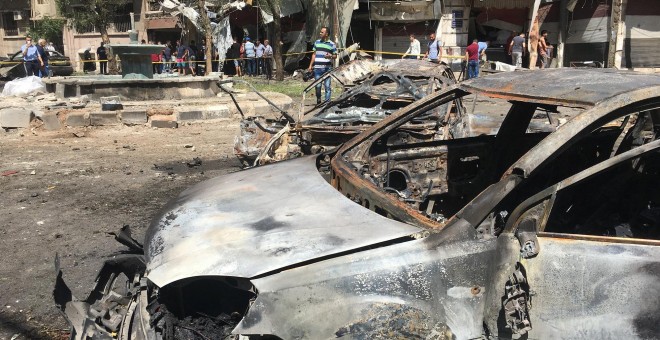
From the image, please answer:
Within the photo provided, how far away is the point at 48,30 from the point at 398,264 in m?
41.4

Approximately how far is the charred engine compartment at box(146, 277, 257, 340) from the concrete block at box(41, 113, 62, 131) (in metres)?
9.73

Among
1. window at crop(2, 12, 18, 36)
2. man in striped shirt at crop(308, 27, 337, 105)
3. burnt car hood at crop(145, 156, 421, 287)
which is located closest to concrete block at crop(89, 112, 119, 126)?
man in striped shirt at crop(308, 27, 337, 105)

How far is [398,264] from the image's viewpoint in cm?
232

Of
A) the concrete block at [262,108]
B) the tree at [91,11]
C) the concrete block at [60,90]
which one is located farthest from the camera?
the tree at [91,11]

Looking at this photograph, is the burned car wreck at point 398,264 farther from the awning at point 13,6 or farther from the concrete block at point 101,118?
the awning at point 13,6

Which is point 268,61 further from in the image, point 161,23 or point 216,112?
point 161,23

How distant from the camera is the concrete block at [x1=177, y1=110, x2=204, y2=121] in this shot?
12016mm

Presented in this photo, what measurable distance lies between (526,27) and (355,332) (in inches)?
869

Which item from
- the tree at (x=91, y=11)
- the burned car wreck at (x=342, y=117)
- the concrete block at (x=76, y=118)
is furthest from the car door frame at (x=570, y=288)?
the tree at (x=91, y=11)

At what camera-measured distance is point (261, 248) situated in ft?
8.06

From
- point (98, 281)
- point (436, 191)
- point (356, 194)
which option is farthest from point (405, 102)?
point (98, 281)

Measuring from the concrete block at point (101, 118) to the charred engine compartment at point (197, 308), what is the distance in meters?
9.54

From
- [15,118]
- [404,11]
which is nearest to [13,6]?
[404,11]

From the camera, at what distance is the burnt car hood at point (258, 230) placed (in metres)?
2.37
